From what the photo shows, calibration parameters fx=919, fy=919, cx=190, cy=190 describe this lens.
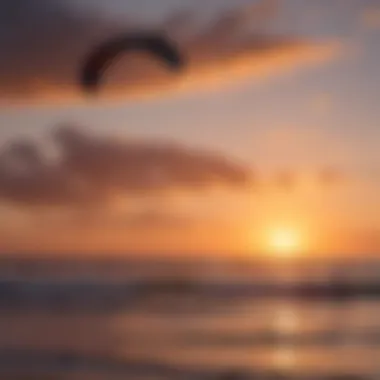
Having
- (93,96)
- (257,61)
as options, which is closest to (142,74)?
(93,96)

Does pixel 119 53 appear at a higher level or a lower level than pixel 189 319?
higher

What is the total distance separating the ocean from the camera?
117 inches

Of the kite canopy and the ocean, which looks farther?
the ocean

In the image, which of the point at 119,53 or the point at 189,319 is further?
the point at 189,319

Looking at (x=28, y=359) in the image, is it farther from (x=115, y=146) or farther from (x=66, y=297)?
(x=66, y=297)

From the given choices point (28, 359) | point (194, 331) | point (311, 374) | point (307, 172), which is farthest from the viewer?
point (194, 331)

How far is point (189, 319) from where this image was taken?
156 inches

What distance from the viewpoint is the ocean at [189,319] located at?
297cm

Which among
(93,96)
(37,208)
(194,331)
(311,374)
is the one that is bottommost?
(311,374)

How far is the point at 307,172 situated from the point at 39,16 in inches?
43.3

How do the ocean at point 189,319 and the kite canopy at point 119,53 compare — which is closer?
the kite canopy at point 119,53

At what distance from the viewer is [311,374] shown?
2.85 metres

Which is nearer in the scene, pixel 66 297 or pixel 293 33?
pixel 293 33

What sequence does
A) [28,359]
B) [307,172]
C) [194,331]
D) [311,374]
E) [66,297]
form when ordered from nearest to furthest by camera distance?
[311,374] < [28,359] < [307,172] < [194,331] < [66,297]
